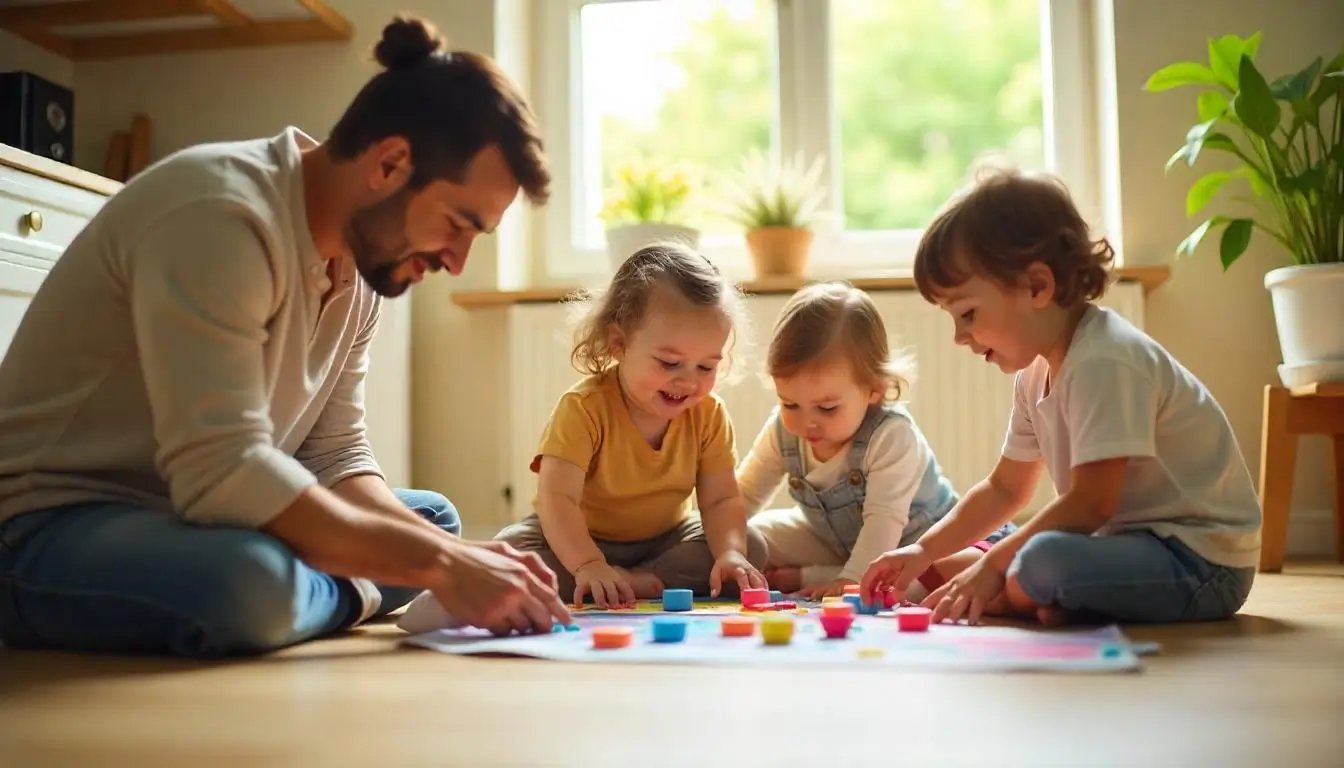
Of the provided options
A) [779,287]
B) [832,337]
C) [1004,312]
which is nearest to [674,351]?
[832,337]

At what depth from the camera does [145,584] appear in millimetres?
1177

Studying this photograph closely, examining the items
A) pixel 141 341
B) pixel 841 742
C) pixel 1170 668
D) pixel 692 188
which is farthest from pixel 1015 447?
pixel 692 188

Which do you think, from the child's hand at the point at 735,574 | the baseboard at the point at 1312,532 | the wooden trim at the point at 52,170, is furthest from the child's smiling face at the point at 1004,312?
the baseboard at the point at 1312,532

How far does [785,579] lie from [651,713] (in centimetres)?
107

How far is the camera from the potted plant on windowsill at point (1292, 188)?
7.85 feet

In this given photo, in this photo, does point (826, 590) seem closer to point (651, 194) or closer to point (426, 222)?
point (426, 222)

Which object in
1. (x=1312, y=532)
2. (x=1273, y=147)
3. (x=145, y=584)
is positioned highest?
(x=1273, y=147)

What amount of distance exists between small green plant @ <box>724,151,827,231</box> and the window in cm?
14

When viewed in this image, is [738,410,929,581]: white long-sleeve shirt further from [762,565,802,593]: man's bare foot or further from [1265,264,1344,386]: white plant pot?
[1265,264,1344,386]: white plant pot

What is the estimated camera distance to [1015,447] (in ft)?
5.42

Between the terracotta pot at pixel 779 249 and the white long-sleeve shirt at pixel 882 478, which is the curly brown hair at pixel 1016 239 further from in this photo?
the terracotta pot at pixel 779 249

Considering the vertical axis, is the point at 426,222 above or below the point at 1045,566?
above

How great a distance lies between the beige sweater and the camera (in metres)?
1.15

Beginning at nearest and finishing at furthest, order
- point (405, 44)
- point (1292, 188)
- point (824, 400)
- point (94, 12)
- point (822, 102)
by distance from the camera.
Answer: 1. point (405, 44)
2. point (824, 400)
3. point (1292, 188)
4. point (94, 12)
5. point (822, 102)
